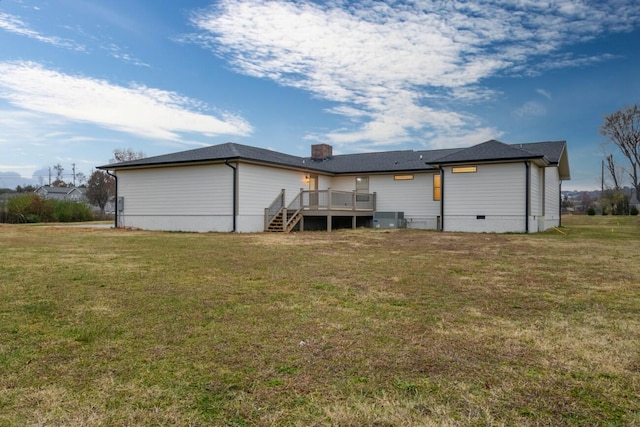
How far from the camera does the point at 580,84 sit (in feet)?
77.4

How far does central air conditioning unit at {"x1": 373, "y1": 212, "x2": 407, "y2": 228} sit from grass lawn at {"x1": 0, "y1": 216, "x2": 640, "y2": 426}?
1387cm

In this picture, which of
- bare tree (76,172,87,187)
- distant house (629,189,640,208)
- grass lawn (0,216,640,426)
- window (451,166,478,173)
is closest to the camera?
grass lawn (0,216,640,426)

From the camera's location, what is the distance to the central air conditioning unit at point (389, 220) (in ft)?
69.3

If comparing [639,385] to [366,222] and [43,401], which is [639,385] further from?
[366,222]

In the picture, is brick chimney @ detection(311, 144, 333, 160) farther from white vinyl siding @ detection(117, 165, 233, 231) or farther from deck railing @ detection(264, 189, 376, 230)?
white vinyl siding @ detection(117, 165, 233, 231)

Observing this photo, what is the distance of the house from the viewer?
695 inches

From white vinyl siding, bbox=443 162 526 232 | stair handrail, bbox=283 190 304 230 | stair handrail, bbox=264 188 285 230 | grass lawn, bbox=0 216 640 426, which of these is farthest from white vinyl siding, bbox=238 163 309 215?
grass lawn, bbox=0 216 640 426

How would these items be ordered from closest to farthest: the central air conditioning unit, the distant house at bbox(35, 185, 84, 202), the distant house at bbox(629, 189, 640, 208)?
1. the central air conditioning unit
2. the distant house at bbox(629, 189, 640, 208)
3. the distant house at bbox(35, 185, 84, 202)

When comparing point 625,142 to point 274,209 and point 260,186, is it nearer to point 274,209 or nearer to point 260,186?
point 274,209

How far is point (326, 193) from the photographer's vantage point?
20.0 meters

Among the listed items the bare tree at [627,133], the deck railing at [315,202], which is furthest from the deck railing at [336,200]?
the bare tree at [627,133]

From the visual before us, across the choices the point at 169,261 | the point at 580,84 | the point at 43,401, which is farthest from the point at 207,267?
the point at 580,84

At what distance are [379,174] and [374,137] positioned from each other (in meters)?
10.9

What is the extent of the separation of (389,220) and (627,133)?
29.6 meters
